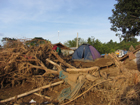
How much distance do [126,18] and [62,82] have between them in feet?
36.8

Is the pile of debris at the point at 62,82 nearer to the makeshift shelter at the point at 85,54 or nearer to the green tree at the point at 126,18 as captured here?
the makeshift shelter at the point at 85,54

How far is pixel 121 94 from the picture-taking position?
2898mm

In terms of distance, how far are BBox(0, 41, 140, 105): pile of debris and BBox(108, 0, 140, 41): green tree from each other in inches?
335

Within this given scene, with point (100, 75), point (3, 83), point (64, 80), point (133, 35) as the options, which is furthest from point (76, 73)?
point (133, 35)

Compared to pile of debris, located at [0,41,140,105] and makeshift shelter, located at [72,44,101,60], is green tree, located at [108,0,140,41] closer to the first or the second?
makeshift shelter, located at [72,44,101,60]

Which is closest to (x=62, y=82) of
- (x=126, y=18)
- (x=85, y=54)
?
(x=85, y=54)

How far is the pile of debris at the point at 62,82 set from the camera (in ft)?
10.1

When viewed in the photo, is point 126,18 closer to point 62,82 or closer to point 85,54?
point 85,54

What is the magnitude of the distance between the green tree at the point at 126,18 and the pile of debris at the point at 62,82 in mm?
8499

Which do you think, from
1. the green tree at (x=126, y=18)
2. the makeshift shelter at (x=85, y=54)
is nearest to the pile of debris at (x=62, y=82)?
the makeshift shelter at (x=85, y=54)

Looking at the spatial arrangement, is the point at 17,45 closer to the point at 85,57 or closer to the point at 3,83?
the point at 3,83

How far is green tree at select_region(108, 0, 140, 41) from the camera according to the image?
38.0 ft

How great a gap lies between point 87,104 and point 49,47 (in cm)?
332

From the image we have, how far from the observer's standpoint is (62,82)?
13.8ft
